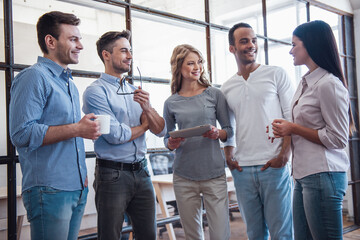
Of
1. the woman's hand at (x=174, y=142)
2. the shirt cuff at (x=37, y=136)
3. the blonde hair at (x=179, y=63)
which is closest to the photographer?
the shirt cuff at (x=37, y=136)

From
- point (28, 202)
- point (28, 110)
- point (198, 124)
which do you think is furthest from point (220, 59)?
point (28, 202)

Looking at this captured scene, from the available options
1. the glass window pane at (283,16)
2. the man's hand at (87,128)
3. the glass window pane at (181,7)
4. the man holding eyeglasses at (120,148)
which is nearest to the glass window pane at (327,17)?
the glass window pane at (283,16)

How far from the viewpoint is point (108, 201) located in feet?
5.24

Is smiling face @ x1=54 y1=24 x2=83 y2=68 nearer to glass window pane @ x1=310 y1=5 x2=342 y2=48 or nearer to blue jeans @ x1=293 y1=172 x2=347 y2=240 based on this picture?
blue jeans @ x1=293 y1=172 x2=347 y2=240

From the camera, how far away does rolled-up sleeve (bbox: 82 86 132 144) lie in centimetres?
157

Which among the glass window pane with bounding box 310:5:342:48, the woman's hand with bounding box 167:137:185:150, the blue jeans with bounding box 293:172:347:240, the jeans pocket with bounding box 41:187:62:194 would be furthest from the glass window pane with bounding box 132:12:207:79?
the glass window pane with bounding box 310:5:342:48

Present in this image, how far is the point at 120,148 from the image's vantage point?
1655 millimetres

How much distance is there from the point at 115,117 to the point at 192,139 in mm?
446

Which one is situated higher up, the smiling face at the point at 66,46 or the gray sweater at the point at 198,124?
the smiling face at the point at 66,46

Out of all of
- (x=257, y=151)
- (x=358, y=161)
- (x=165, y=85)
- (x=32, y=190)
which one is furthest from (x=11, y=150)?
(x=358, y=161)

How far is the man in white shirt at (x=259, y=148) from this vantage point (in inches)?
70.9

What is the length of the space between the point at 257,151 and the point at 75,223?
3.22 feet

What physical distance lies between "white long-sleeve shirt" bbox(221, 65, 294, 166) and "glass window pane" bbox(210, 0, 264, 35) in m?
1.06

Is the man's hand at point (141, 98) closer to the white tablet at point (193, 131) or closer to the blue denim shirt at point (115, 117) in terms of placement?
the blue denim shirt at point (115, 117)
